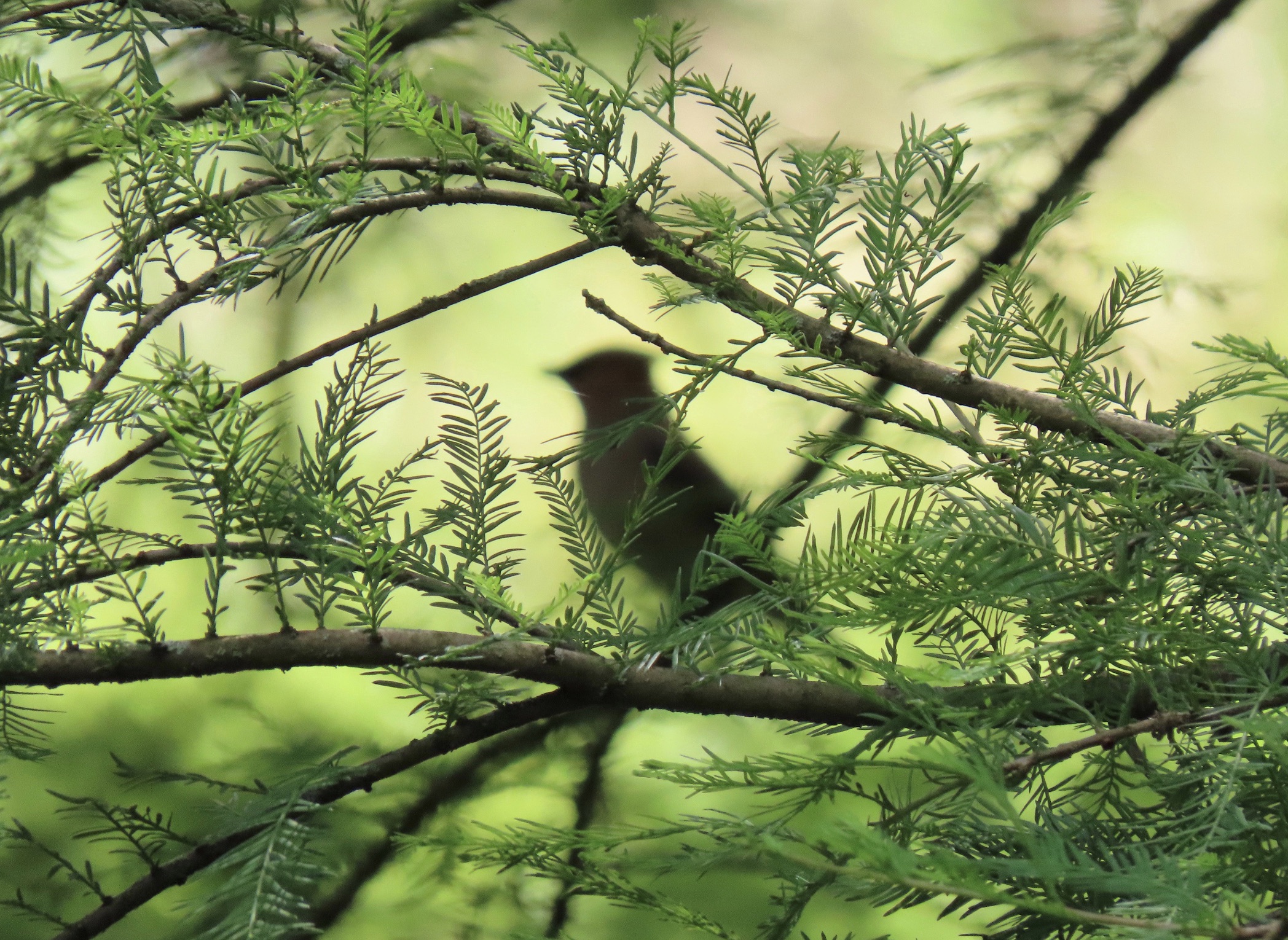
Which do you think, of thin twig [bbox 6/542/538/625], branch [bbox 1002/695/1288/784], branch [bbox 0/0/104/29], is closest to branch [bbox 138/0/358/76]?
branch [bbox 0/0/104/29]

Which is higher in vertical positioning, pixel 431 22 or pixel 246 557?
pixel 431 22

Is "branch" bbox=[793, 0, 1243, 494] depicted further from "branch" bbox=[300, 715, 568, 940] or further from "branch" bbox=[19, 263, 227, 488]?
"branch" bbox=[19, 263, 227, 488]

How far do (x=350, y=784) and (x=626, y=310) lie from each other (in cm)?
35

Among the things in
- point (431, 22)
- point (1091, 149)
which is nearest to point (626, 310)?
point (431, 22)

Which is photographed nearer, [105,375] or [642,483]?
[105,375]

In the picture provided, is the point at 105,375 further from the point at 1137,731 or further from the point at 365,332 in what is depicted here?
the point at 1137,731

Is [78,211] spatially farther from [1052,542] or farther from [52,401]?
[1052,542]

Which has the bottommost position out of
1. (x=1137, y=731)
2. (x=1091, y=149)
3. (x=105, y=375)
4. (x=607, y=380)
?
(x=1137, y=731)

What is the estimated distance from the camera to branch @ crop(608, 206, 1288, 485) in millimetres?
294

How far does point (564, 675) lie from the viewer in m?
0.30

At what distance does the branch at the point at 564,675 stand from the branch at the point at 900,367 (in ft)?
0.24

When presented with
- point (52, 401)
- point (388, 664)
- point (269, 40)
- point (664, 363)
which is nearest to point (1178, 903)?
point (388, 664)

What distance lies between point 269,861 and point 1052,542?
21 cm

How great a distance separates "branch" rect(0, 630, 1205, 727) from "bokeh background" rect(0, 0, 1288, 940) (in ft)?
0.61
